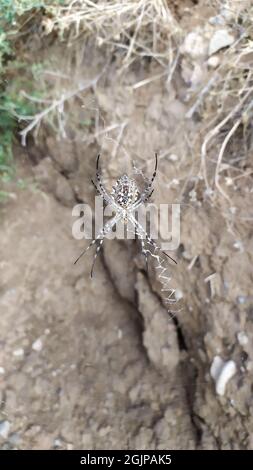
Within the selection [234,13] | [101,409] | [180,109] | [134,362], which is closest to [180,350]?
[134,362]

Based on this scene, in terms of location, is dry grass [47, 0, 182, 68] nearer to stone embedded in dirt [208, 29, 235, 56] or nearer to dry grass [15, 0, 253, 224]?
dry grass [15, 0, 253, 224]

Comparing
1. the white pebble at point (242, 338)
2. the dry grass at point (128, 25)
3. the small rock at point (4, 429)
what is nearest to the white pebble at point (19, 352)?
the small rock at point (4, 429)

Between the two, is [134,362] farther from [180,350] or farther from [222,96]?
[222,96]

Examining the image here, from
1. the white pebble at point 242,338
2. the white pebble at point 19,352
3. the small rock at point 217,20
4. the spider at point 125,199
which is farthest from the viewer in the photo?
the white pebble at point 19,352

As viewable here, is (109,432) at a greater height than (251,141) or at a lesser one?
lesser

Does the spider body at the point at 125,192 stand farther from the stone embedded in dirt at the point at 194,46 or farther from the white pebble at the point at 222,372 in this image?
the white pebble at the point at 222,372
